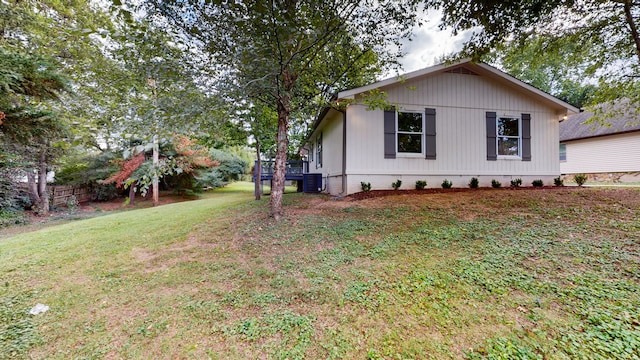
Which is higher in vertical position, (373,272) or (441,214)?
(441,214)

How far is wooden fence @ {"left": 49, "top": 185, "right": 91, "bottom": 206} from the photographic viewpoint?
11.2m

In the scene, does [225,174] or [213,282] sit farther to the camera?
[225,174]

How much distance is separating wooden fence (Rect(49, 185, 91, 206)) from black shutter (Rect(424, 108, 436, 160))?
52.9ft

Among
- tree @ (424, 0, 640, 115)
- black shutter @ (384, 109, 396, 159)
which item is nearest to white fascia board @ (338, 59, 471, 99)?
black shutter @ (384, 109, 396, 159)

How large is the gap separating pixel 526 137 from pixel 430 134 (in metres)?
3.57

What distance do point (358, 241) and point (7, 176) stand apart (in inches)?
460

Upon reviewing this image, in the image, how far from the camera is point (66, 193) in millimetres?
12078

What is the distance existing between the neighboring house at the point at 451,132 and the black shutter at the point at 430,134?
0.11ft

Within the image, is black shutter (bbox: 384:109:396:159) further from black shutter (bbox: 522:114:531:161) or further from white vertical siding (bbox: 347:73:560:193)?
black shutter (bbox: 522:114:531:161)

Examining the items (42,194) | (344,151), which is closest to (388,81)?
(344,151)

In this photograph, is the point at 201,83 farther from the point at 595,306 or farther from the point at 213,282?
the point at 595,306

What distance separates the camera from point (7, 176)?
26.1 ft

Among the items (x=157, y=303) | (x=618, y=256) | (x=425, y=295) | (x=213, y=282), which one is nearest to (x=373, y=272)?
(x=425, y=295)

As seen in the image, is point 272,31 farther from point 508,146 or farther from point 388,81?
point 508,146
